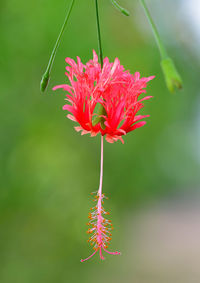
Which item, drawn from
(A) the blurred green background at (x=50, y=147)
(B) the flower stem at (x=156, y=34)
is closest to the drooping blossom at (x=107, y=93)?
(B) the flower stem at (x=156, y=34)

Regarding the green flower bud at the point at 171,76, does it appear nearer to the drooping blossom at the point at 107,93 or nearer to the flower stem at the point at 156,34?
the flower stem at the point at 156,34

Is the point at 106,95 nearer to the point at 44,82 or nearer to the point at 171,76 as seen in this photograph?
the point at 44,82

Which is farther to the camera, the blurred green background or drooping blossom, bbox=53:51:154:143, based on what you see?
the blurred green background

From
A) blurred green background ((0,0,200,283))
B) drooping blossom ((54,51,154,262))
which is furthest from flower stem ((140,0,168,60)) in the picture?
blurred green background ((0,0,200,283))

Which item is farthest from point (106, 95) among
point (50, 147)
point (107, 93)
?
point (50, 147)

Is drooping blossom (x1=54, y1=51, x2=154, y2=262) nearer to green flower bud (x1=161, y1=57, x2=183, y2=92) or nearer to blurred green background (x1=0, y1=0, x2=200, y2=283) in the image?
green flower bud (x1=161, y1=57, x2=183, y2=92)

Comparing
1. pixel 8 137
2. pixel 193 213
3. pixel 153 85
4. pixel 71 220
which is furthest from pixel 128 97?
pixel 193 213
